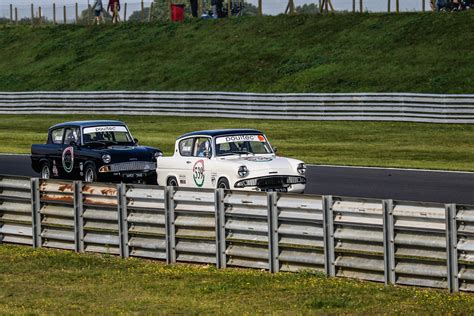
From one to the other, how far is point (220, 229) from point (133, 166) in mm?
9517

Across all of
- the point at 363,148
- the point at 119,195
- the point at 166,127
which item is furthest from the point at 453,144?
the point at 119,195

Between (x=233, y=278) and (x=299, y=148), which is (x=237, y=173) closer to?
(x=233, y=278)

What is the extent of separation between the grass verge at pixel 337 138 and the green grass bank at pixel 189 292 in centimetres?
1427

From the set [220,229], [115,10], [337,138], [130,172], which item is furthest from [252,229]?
[115,10]

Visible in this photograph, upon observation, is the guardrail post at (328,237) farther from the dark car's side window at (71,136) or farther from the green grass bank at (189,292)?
the dark car's side window at (71,136)

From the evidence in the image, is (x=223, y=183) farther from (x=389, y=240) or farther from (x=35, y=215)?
(x=389, y=240)

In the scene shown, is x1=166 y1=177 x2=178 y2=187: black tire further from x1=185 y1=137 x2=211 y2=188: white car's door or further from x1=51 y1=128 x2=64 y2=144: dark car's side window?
x1=51 y1=128 x2=64 y2=144: dark car's side window

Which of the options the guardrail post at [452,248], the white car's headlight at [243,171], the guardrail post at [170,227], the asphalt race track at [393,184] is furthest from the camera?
the asphalt race track at [393,184]

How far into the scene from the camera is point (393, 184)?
79.0 feet

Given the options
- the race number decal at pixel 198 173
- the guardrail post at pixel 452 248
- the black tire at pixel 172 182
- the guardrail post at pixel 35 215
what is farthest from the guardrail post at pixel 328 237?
the black tire at pixel 172 182

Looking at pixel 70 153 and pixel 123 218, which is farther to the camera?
pixel 70 153

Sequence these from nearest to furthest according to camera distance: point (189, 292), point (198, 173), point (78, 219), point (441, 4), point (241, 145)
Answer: point (189, 292), point (78, 219), point (198, 173), point (241, 145), point (441, 4)

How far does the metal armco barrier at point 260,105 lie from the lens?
38.7 m

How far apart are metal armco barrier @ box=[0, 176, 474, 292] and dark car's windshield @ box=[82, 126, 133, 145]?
23.4 ft
